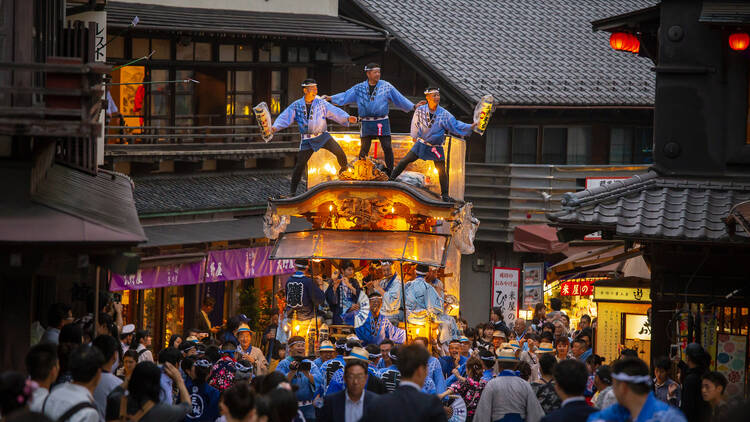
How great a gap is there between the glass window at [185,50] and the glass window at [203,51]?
208 mm

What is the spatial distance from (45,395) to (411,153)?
12.3m

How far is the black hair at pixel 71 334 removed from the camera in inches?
531

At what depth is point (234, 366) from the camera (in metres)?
14.8

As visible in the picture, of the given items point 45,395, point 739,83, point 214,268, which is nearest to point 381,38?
point 214,268

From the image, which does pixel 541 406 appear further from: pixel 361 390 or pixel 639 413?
pixel 639 413

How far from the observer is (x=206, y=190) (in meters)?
30.9

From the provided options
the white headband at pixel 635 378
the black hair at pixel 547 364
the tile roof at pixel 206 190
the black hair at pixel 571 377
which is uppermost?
the tile roof at pixel 206 190

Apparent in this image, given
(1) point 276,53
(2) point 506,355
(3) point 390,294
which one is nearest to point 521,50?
(1) point 276,53

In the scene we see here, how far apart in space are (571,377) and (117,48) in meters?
20.2

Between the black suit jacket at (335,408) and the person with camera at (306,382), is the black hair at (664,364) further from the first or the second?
the black suit jacket at (335,408)

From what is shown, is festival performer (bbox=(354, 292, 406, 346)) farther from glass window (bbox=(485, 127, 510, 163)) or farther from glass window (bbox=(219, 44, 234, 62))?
glass window (bbox=(485, 127, 510, 163))

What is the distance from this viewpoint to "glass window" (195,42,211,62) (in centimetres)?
3116

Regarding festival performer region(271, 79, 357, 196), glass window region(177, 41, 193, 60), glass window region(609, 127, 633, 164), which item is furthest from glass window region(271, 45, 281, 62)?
festival performer region(271, 79, 357, 196)

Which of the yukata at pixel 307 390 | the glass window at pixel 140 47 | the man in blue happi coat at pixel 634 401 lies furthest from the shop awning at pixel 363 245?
the man in blue happi coat at pixel 634 401
